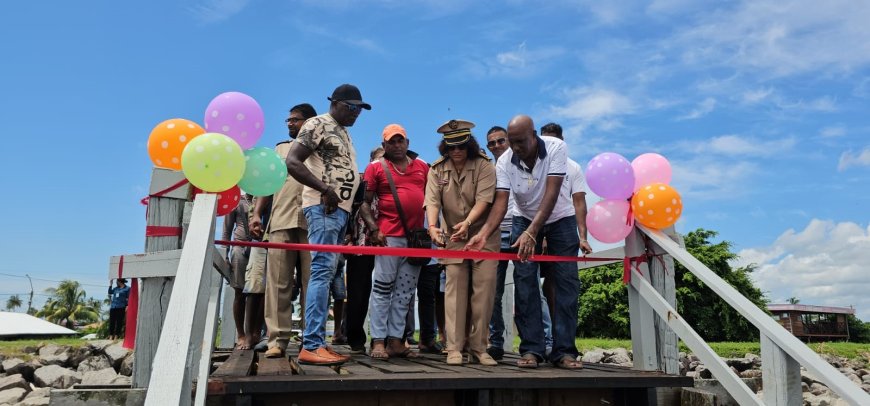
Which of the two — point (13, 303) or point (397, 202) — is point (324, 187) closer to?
point (397, 202)

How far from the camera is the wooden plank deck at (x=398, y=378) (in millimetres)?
3078

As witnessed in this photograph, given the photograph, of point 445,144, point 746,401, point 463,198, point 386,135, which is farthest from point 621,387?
point 386,135

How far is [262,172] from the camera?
382cm

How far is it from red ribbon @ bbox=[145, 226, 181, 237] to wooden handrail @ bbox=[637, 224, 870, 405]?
10.2ft

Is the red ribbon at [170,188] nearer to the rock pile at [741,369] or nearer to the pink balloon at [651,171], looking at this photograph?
the pink balloon at [651,171]

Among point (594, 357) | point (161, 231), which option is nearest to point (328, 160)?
point (161, 231)

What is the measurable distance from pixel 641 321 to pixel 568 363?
2.12 ft

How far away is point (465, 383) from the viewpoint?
3330 millimetres

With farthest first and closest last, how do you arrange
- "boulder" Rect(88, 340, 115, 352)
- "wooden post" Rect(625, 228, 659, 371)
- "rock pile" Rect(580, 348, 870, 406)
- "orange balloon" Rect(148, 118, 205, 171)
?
→ 1. "boulder" Rect(88, 340, 115, 352)
2. "rock pile" Rect(580, 348, 870, 406)
3. "wooden post" Rect(625, 228, 659, 371)
4. "orange balloon" Rect(148, 118, 205, 171)

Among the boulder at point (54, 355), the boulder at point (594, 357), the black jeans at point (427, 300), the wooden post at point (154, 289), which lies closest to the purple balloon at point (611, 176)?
the black jeans at point (427, 300)

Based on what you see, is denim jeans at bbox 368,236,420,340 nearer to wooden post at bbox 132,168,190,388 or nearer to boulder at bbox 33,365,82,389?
wooden post at bbox 132,168,190,388

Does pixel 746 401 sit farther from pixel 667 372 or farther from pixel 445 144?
pixel 445 144

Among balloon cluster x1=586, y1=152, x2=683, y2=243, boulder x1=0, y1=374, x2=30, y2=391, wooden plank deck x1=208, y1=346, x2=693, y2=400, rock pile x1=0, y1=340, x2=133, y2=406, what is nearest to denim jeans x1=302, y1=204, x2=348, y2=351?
wooden plank deck x1=208, y1=346, x2=693, y2=400

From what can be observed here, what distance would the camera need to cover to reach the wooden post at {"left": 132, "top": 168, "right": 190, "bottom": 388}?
11.4 ft
